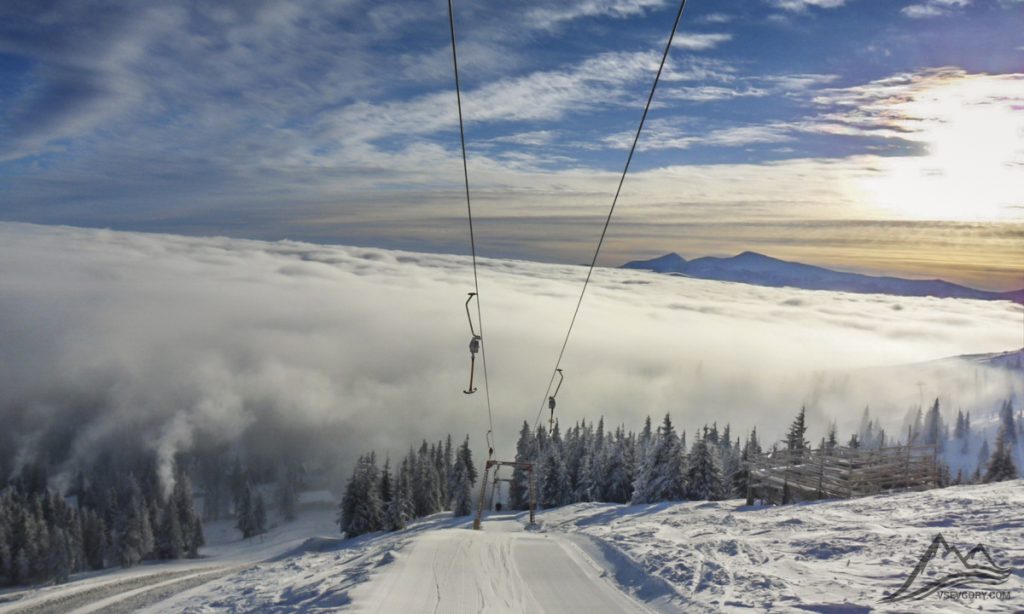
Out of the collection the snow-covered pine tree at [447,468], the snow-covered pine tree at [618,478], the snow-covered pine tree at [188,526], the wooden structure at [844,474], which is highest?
the wooden structure at [844,474]

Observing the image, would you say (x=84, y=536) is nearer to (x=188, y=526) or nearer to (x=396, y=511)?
(x=188, y=526)

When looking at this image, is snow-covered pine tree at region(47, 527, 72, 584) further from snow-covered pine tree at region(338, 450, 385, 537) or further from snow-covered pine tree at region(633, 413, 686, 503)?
snow-covered pine tree at region(633, 413, 686, 503)

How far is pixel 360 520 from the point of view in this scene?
6906 centimetres

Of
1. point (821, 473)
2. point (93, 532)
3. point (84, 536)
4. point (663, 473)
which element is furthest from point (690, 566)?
point (84, 536)

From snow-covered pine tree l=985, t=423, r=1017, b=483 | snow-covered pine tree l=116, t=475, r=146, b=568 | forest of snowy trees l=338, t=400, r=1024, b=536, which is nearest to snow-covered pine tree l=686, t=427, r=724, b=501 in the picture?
forest of snowy trees l=338, t=400, r=1024, b=536

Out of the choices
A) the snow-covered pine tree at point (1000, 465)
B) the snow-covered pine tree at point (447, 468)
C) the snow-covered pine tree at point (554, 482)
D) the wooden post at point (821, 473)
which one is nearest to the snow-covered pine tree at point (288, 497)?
the snow-covered pine tree at point (447, 468)

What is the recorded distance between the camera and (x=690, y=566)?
14461mm

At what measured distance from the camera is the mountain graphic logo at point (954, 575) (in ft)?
34.8

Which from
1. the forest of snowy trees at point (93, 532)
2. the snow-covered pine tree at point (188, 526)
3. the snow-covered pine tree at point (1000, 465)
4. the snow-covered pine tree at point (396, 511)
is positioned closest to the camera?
the snow-covered pine tree at point (1000, 465)

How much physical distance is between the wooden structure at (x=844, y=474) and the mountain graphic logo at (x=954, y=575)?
1669cm

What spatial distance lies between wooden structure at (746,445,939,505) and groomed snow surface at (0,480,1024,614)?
684cm

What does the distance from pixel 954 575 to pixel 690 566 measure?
205 inches

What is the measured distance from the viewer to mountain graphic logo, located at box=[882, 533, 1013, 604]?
10.6 metres

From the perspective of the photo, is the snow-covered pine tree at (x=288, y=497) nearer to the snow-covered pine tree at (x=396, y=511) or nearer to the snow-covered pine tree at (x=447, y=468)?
the snow-covered pine tree at (x=447, y=468)
